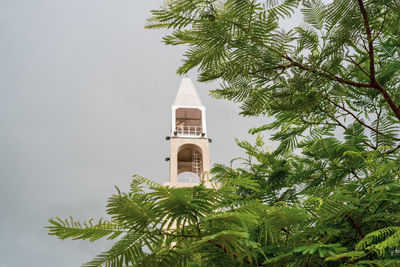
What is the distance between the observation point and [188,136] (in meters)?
13.0

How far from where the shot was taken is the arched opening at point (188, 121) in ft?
44.5

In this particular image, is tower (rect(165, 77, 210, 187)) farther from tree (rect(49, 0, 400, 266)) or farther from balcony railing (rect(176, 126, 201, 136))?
tree (rect(49, 0, 400, 266))

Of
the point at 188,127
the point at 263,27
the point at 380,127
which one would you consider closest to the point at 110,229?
the point at 263,27

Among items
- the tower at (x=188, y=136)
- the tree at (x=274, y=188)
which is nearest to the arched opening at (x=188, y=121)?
the tower at (x=188, y=136)

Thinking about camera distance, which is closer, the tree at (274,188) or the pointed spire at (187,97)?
the tree at (274,188)

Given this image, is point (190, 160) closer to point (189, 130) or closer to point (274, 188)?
point (189, 130)

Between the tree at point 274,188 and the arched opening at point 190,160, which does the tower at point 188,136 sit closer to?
the arched opening at point 190,160

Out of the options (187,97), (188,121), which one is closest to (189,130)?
(188,121)

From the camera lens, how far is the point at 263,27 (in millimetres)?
1146

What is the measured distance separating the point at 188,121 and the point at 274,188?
12.4 metres

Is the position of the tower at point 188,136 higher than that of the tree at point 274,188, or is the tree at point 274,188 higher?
the tower at point 188,136

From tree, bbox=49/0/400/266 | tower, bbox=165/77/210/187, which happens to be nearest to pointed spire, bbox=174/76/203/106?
tower, bbox=165/77/210/187

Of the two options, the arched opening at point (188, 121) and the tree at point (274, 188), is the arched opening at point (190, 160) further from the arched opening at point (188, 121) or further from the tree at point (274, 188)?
the tree at point (274, 188)

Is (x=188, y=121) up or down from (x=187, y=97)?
down
